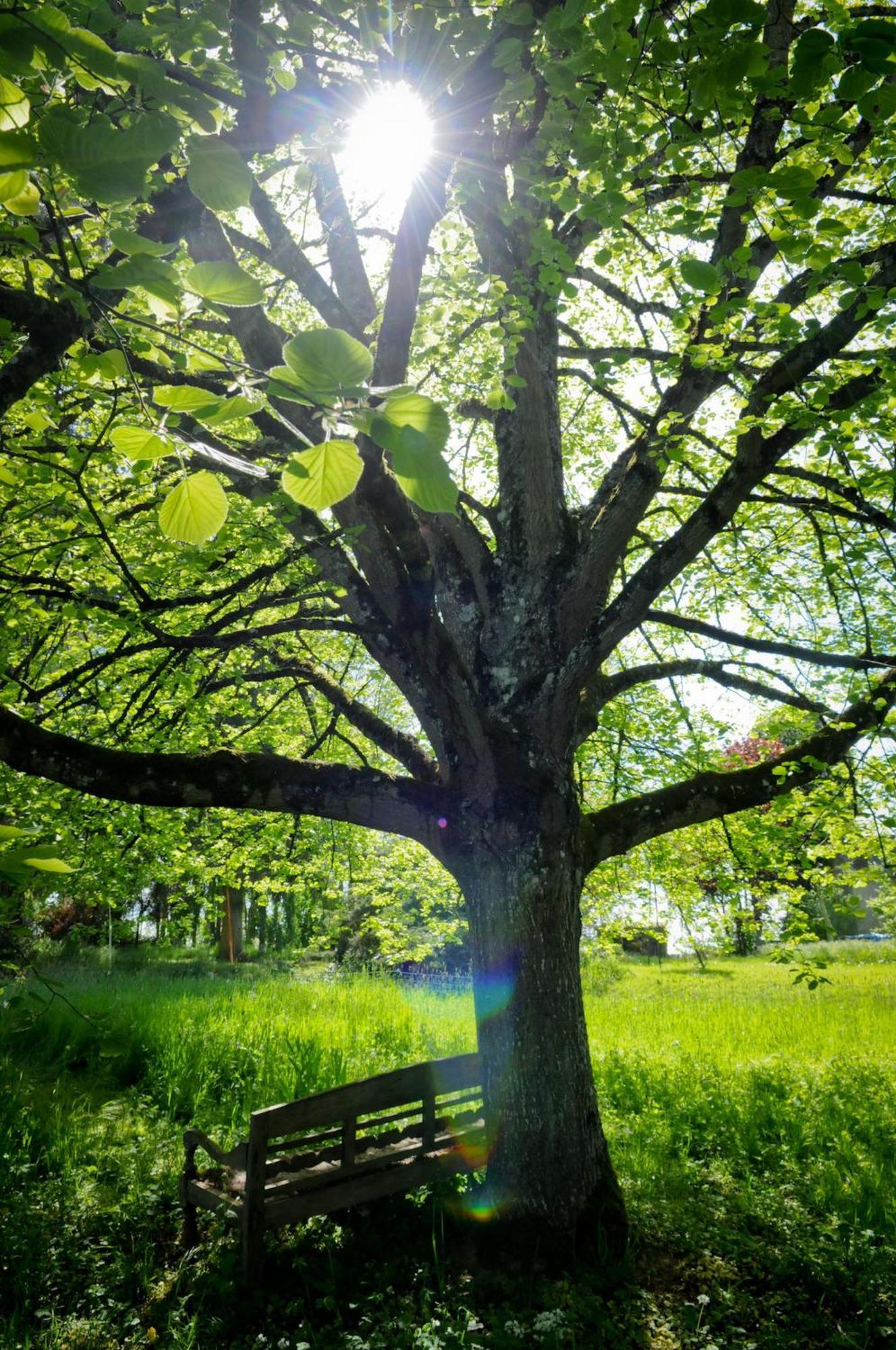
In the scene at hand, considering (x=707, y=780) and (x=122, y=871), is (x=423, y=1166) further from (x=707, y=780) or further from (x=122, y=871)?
(x=122, y=871)

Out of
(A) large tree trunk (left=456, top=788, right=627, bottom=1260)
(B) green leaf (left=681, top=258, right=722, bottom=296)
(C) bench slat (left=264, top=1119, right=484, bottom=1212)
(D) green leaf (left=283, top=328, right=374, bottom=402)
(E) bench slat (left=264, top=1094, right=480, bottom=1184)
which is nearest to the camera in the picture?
(D) green leaf (left=283, top=328, right=374, bottom=402)

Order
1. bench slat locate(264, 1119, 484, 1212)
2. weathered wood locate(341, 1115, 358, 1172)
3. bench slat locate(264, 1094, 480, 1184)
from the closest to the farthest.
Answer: bench slat locate(264, 1119, 484, 1212) < weathered wood locate(341, 1115, 358, 1172) < bench slat locate(264, 1094, 480, 1184)

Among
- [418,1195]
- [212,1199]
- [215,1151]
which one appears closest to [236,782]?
[215,1151]

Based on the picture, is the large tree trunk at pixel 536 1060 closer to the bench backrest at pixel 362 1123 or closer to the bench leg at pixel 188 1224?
the bench backrest at pixel 362 1123

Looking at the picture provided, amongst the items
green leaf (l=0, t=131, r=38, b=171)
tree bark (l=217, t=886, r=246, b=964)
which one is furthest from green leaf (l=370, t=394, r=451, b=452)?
tree bark (l=217, t=886, r=246, b=964)

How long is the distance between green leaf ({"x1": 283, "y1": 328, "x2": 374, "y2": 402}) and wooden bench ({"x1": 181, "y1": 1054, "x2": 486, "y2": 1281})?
177 inches

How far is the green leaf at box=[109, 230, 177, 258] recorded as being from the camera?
3.13ft

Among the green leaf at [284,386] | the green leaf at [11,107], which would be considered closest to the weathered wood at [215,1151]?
the green leaf at [284,386]

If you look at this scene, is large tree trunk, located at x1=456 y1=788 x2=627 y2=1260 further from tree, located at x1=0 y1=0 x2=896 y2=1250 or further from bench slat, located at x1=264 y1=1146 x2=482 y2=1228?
bench slat, located at x1=264 y1=1146 x2=482 y2=1228

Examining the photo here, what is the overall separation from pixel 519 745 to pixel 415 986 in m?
8.96

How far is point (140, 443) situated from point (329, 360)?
41 centimetres

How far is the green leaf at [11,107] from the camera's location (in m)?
0.77

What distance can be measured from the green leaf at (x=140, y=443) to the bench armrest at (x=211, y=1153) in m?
4.66

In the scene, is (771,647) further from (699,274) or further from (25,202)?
(25,202)
